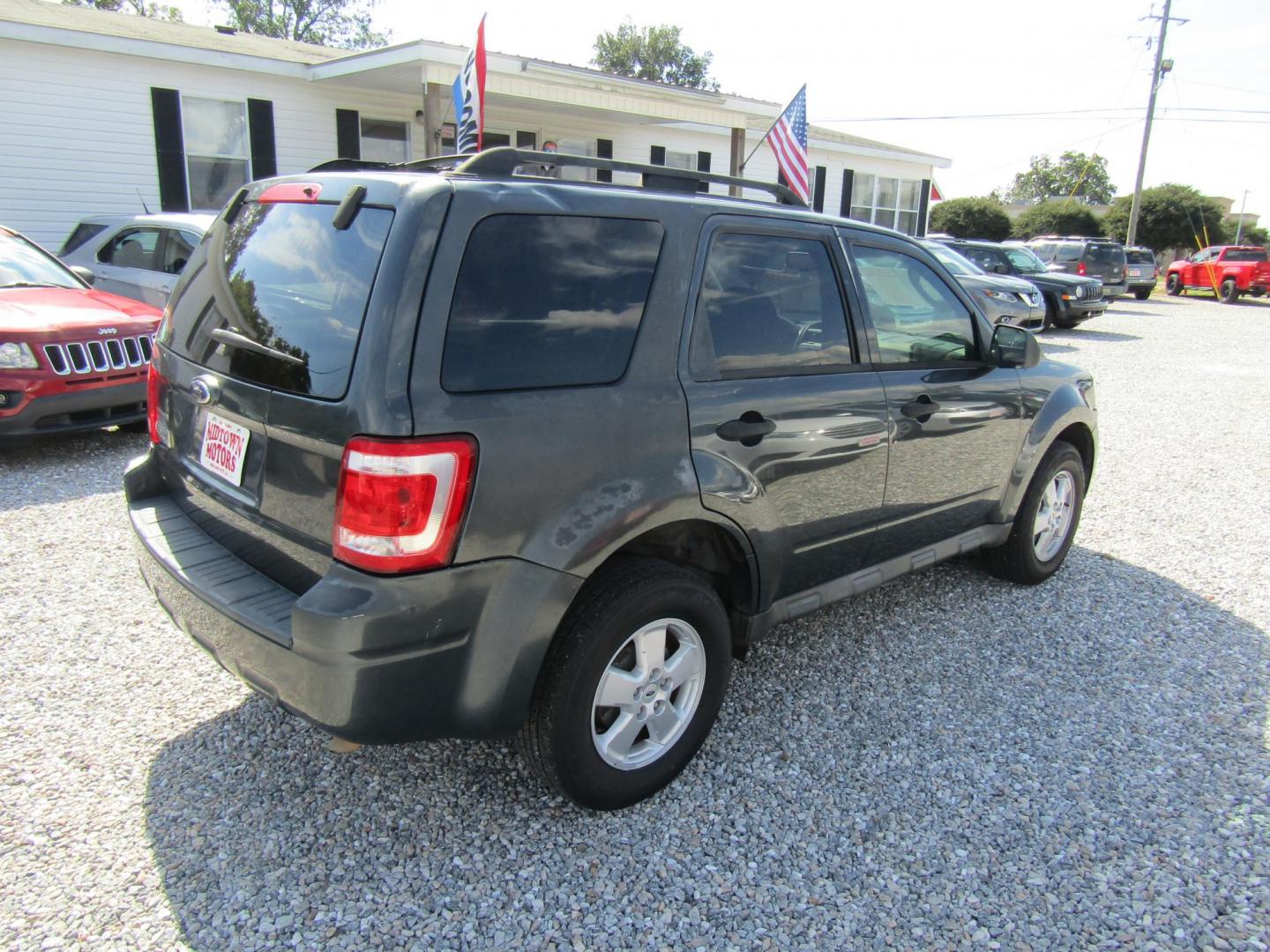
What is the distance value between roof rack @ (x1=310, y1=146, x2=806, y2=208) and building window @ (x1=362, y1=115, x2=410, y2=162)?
41.5 feet

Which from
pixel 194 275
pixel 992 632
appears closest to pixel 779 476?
pixel 992 632

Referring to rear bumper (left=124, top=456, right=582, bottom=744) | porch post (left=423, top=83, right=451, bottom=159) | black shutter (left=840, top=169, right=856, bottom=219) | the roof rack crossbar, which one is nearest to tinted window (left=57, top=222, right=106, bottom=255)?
porch post (left=423, top=83, right=451, bottom=159)

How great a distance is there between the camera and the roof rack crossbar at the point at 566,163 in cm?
247

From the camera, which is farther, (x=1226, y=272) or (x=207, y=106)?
(x=1226, y=272)

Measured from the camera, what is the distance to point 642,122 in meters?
17.8

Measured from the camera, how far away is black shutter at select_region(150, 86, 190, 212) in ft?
40.8

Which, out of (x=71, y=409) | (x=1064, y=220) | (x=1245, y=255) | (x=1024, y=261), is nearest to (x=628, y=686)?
(x=71, y=409)

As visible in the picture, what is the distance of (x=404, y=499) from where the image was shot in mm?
2068

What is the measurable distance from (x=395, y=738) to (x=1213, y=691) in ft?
10.5

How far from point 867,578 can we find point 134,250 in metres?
7.94

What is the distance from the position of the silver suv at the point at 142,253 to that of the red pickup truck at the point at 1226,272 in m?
30.2

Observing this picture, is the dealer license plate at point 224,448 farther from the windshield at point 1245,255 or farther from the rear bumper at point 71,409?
the windshield at point 1245,255

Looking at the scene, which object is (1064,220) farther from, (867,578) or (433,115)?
(867,578)

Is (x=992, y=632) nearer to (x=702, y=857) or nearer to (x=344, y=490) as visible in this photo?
(x=702, y=857)
